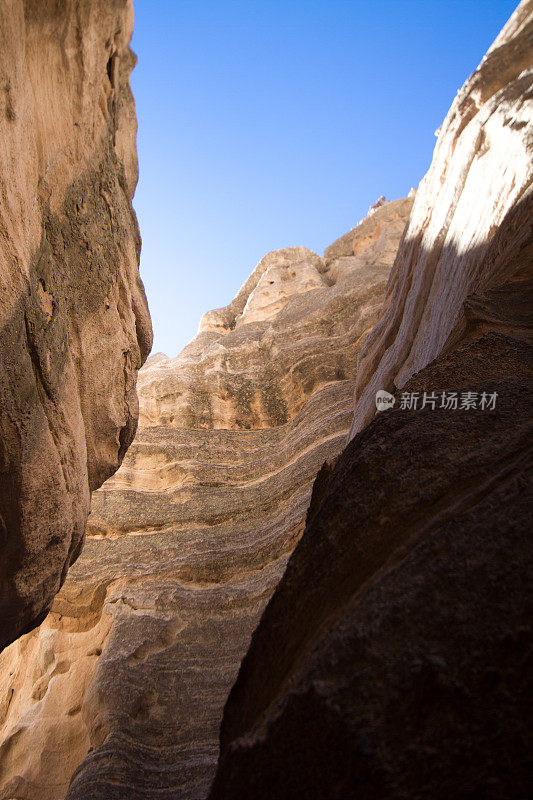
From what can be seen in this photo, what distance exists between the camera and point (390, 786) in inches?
68.6

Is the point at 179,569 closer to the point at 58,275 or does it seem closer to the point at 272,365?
the point at 58,275

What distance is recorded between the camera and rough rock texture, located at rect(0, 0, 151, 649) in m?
4.30

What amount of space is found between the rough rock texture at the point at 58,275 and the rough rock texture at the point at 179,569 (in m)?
2.62

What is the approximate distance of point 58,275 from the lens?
541 cm

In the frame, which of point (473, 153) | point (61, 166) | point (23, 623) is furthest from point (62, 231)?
point (473, 153)

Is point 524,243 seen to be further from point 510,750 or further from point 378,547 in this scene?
point 510,750

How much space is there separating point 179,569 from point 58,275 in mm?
7091

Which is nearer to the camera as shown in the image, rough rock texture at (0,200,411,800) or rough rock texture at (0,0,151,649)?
rough rock texture at (0,0,151,649)

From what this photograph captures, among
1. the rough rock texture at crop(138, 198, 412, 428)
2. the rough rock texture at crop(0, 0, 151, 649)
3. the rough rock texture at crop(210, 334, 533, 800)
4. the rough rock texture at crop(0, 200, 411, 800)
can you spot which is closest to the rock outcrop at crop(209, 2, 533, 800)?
the rough rock texture at crop(210, 334, 533, 800)

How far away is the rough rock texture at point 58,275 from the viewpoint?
169 inches

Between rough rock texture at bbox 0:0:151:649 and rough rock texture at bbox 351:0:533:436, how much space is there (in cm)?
384

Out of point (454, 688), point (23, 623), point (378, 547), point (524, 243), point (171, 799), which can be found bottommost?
point (171, 799)

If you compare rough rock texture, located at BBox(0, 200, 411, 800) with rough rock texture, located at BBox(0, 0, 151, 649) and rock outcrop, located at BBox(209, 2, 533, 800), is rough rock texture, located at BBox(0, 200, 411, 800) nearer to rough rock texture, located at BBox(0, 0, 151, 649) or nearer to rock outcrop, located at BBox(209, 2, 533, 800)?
rough rock texture, located at BBox(0, 0, 151, 649)

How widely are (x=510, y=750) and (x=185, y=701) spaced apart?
7.48 metres
